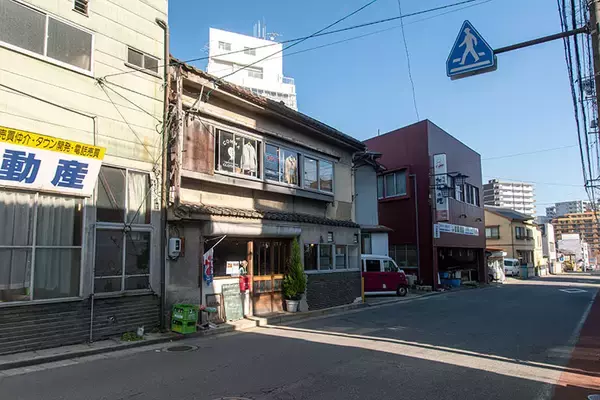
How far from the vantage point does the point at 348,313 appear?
1655 cm

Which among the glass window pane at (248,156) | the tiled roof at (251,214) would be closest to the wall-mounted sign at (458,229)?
the tiled roof at (251,214)

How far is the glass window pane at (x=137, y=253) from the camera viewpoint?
425 inches

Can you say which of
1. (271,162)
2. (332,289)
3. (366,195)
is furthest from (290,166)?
(366,195)

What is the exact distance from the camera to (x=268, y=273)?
15219mm

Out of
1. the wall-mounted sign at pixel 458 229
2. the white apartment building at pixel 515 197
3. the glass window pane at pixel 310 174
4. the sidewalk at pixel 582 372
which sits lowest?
the sidewalk at pixel 582 372

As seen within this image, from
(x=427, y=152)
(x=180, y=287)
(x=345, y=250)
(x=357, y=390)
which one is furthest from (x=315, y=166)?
(x=427, y=152)

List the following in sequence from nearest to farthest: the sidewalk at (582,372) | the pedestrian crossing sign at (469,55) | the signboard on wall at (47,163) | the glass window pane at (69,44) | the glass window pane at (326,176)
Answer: the sidewalk at (582,372) → the pedestrian crossing sign at (469,55) → the signboard on wall at (47,163) → the glass window pane at (69,44) → the glass window pane at (326,176)

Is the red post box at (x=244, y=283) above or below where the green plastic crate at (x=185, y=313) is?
above

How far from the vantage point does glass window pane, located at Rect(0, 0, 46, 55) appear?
29.4 feet

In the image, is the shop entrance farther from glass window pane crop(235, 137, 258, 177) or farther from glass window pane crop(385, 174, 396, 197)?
glass window pane crop(385, 174, 396, 197)

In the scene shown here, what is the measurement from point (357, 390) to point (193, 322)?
588 cm

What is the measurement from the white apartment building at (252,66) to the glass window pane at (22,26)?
6435 cm

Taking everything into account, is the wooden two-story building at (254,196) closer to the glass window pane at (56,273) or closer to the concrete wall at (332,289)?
the concrete wall at (332,289)

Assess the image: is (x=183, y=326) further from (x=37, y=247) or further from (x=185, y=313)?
(x=37, y=247)
